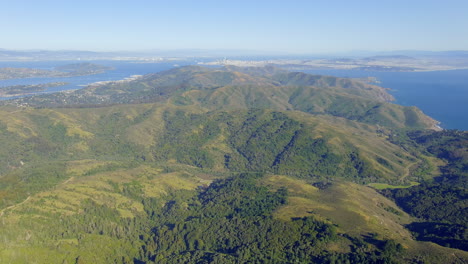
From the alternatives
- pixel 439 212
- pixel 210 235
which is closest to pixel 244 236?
pixel 210 235

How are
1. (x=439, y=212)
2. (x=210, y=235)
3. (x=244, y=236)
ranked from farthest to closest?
1. (x=439, y=212)
2. (x=210, y=235)
3. (x=244, y=236)

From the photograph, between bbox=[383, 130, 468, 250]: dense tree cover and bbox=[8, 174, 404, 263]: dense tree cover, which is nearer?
bbox=[8, 174, 404, 263]: dense tree cover

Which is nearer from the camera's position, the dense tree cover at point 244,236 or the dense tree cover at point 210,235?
the dense tree cover at point 244,236

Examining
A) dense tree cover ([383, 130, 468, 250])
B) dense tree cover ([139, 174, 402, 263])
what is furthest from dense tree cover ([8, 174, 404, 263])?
dense tree cover ([383, 130, 468, 250])

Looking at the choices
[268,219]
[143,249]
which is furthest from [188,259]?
[268,219]

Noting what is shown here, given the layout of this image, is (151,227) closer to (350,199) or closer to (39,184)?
(39,184)

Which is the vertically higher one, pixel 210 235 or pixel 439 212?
pixel 439 212

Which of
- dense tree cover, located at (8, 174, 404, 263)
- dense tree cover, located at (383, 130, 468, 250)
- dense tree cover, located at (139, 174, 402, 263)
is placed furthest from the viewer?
dense tree cover, located at (383, 130, 468, 250)

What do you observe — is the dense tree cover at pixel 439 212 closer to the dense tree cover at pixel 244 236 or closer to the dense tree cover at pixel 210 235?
the dense tree cover at pixel 210 235

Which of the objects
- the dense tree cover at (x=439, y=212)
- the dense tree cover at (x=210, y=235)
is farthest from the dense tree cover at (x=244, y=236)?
the dense tree cover at (x=439, y=212)

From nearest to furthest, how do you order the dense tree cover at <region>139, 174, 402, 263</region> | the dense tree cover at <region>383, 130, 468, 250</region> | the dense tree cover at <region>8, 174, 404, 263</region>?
the dense tree cover at <region>139, 174, 402, 263</region>
the dense tree cover at <region>8, 174, 404, 263</region>
the dense tree cover at <region>383, 130, 468, 250</region>

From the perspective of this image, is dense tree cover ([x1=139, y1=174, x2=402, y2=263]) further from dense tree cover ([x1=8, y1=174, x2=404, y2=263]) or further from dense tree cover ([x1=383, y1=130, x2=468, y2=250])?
dense tree cover ([x1=383, y1=130, x2=468, y2=250])

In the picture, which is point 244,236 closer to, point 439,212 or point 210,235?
point 210,235
